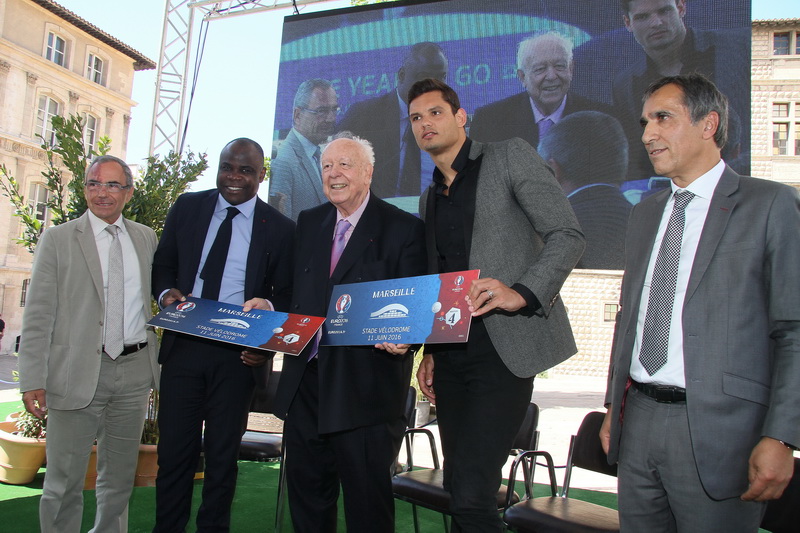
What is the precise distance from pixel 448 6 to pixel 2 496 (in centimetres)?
544

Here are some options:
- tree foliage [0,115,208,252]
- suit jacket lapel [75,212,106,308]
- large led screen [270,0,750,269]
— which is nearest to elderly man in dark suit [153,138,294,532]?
suit jacket lapel [75,212,106,308]

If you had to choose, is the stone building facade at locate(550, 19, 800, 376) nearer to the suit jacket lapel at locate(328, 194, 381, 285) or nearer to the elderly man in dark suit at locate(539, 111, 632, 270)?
the elderly man in dark suit at locate(539, 111, 632, 270)

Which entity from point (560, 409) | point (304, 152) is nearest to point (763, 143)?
point (560, 409)

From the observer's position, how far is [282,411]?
8.89 ft

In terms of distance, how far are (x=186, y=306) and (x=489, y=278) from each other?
1501 millimetres

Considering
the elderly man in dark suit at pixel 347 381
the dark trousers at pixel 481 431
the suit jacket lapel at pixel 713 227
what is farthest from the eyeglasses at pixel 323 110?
the suit jacket lapel at pixel 713 227

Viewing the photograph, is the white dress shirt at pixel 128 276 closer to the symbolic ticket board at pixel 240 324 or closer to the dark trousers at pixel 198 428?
the dark trousers at pixel 198 428

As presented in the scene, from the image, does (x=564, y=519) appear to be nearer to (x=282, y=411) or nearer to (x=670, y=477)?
(x=670, y=477)

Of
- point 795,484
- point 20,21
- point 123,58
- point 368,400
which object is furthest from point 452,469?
point 123,58

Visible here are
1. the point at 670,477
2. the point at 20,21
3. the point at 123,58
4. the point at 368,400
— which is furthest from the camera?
the point at 123,58

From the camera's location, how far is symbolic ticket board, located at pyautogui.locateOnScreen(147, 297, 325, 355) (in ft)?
8.25

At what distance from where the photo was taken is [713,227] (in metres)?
1.95

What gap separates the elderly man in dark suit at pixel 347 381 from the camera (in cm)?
259

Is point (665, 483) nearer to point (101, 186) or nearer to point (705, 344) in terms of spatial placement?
point (705, 344)
